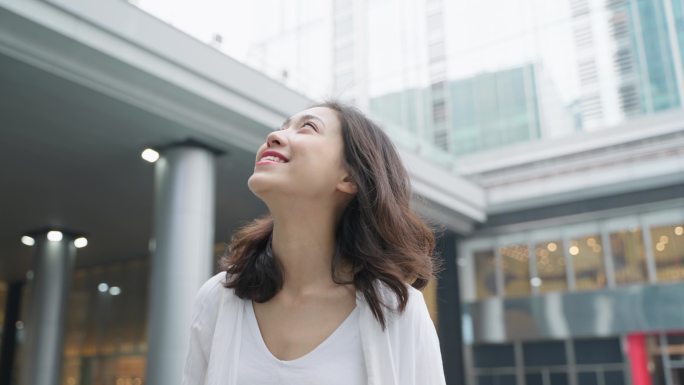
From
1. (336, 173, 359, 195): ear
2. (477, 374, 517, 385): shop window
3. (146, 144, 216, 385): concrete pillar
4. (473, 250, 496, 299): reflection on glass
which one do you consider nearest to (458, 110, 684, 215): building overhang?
(473, 250, 496, 299): reflection on glass

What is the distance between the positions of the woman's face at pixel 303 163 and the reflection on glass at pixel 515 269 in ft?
61.3

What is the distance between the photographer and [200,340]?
64.9 inches

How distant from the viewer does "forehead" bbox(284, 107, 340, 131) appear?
5.80 ft

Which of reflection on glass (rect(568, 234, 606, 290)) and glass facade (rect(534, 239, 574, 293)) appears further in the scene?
glass facade (rect(534, 239, 574, 293))

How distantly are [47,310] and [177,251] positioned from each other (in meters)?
8.44

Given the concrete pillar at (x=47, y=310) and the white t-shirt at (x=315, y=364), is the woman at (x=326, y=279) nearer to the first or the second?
the white t-shirt at (x=315, y=364)

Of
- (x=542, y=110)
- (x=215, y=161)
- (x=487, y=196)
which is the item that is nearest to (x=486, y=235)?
(x=487, y=196)

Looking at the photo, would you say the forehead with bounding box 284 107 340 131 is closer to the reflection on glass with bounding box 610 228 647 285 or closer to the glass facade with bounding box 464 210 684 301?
the glass facade with bounding box 464 210 684 301

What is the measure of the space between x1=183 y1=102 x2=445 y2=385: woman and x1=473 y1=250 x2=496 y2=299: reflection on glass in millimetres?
18740

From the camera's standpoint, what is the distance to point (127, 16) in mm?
9125

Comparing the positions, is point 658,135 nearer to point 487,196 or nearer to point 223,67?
point 487,196

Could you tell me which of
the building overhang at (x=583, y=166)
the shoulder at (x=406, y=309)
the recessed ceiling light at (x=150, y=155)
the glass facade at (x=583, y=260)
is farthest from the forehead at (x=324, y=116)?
→ the glass facade at (x=583, y=260)

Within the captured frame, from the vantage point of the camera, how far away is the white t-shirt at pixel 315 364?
150 cm

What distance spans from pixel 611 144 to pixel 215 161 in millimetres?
10659
